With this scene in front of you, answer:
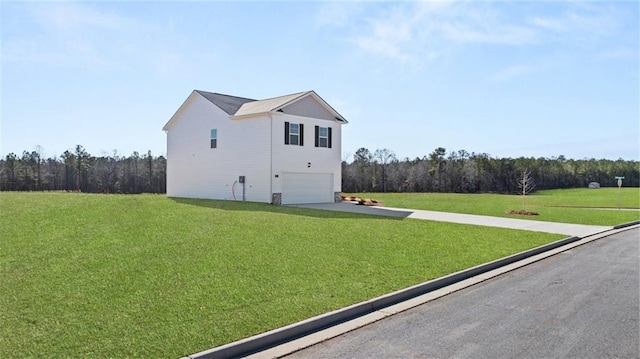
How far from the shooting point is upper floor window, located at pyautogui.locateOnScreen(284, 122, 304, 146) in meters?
20.3

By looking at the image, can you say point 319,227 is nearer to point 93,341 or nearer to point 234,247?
point 234,247

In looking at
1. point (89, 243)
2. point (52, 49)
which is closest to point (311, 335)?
point (89, 243)

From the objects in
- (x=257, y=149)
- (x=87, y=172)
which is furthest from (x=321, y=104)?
(x=87, y=172)

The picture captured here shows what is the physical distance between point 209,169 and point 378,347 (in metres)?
19.6

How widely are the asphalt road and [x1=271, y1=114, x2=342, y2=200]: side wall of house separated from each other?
13736 mm

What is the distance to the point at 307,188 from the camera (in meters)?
21.5

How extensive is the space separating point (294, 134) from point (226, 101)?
209 inches

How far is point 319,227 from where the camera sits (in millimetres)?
11555

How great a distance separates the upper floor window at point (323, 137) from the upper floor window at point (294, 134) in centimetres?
113

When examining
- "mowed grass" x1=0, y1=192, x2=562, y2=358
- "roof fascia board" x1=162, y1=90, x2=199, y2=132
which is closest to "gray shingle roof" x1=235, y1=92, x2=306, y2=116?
"roof fascia board" x1=162, y1=90, x2=199, y2=132

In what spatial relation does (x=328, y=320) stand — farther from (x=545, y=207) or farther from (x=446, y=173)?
(x=446, y=173)

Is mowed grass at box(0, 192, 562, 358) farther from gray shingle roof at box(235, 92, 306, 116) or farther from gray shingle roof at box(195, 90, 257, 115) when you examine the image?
gray shingle roof at box(195, 90, 257, 115)

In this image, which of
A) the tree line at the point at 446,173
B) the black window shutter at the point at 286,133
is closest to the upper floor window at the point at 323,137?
the black window shutter at the point at 286,133

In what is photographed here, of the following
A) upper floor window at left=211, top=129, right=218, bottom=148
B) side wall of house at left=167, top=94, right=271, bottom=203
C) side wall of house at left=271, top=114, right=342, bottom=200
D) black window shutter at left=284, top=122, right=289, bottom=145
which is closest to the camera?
side wall of house at left=271, top=114, right=342, bottom=200
